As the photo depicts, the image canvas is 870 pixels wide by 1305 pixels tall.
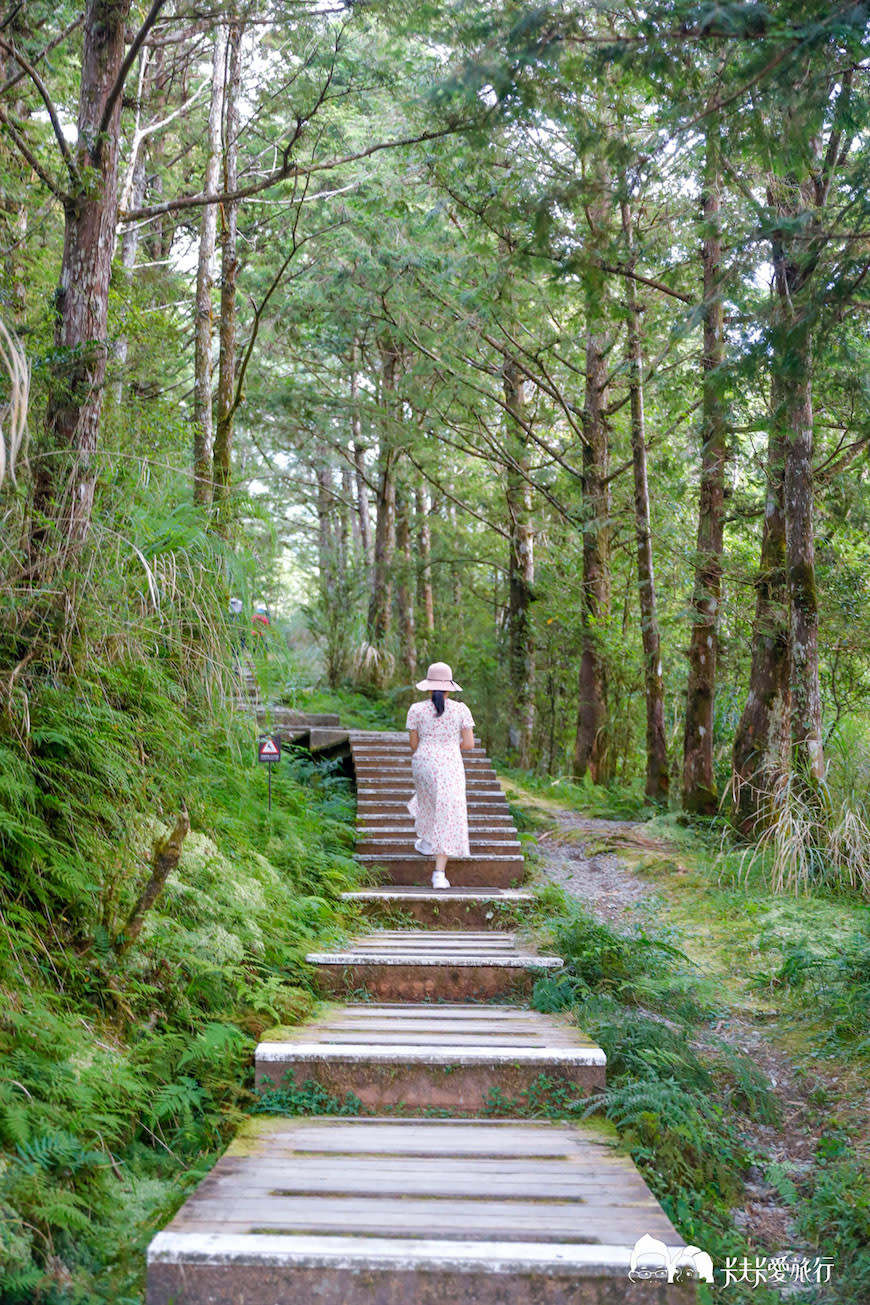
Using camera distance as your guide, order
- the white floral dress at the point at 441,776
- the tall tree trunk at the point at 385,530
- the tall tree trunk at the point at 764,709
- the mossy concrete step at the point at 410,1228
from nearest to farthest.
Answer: the mossy concrete step at the point at 410,1228 → the white floral dress at the point at 441,776 → the tall tree trunk at the point at 764,709 → the tall tree trunk at the point at 385,530

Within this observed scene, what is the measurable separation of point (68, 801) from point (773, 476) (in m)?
8.42

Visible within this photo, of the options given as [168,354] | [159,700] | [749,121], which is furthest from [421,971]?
[168,354]

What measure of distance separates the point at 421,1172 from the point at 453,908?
4.03 metres

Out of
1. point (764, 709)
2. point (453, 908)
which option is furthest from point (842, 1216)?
point (764, 709)

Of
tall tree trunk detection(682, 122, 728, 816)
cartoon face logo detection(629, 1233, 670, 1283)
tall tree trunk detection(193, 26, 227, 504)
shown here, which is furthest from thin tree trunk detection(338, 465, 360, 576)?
cartoon face logo detection(629, 1233, 670, 1283)

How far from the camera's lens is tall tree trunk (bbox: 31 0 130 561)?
4.75m

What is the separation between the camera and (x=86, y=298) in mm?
5172

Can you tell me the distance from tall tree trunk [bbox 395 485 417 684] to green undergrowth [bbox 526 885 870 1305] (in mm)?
11094

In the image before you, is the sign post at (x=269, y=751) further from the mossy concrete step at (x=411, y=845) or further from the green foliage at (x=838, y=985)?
the green foliage at (x=838, y=985)

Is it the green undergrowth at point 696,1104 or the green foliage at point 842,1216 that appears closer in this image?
the green foliage at point 842,1216

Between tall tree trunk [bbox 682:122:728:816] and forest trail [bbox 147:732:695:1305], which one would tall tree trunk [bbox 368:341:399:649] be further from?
forest trail [bbox 147:732:695:1305]

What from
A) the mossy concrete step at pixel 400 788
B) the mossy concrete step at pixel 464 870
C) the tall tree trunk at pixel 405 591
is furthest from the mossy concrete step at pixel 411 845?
the tall tree trunk at pixel 405 591

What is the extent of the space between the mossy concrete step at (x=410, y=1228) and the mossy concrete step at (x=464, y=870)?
4946 mm

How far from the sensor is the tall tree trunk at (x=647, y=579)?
40.1ft
